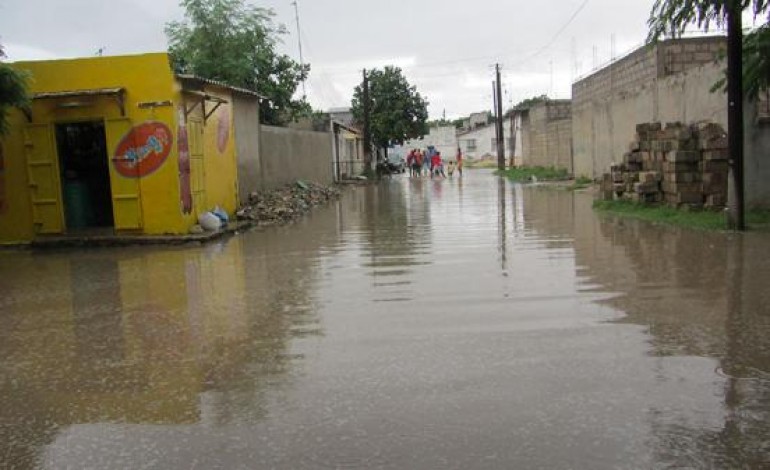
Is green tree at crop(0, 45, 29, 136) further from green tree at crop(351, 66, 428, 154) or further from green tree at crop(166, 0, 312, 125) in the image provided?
Answer: green tree at crop(351, 66, 428, 154)

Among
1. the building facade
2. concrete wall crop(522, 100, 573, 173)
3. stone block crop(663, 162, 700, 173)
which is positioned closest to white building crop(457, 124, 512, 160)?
the building facade

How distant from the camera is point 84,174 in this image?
1530cm

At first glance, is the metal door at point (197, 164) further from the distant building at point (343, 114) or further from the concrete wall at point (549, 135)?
the distant building at point (343, 114)

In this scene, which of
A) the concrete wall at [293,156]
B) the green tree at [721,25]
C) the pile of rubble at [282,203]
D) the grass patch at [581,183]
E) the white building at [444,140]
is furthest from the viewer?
the white building at [444,140]

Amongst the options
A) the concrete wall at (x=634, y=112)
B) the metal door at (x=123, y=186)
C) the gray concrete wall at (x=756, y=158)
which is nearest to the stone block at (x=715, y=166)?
the gray concrete wall at (x=756, y=158)

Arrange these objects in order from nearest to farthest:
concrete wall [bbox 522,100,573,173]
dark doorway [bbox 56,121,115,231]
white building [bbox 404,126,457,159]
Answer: dark doorway [bbox 56,121,115,231], concrete wall [bbox 522,100,573,173], white building [bbox 404,126,457,159]

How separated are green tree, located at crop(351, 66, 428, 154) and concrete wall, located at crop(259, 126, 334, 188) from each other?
2122 cm

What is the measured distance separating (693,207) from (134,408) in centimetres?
1223

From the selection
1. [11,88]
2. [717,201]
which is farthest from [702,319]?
[11,88]

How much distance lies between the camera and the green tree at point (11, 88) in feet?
38.3

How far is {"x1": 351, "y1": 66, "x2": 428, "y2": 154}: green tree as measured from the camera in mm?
54906

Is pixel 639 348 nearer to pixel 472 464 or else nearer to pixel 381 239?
pixel 472 464

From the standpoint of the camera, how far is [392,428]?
4242mm

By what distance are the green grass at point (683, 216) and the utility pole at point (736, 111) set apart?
1.33 feet
